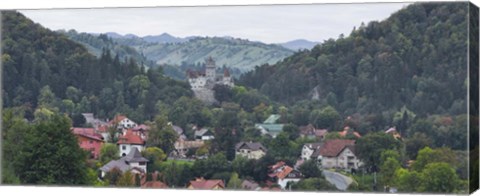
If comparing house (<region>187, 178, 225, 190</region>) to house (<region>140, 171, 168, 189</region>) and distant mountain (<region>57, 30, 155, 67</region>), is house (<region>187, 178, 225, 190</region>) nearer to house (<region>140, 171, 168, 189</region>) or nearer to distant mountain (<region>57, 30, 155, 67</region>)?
house (<region>140, 171, 168, 189</region>)

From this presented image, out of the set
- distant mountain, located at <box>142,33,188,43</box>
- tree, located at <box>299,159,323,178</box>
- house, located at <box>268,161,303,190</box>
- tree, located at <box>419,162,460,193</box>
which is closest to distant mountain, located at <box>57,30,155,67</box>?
distant mountain, located at <box>142,33,188,43</box>

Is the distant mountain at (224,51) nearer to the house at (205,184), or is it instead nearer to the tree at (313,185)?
the house at (205,184)

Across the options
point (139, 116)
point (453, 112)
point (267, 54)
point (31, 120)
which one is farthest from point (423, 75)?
point (31, 120)

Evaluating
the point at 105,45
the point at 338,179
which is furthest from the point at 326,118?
the point at 105,45

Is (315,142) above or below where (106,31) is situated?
below

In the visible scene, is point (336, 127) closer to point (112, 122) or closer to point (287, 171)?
point (287, 171)
